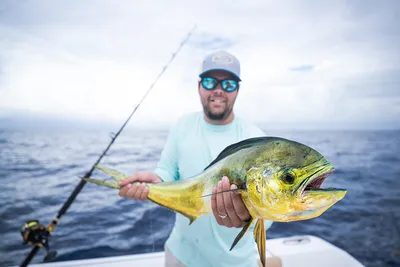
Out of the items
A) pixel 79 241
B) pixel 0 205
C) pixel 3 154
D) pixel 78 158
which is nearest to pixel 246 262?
pixel 79 241

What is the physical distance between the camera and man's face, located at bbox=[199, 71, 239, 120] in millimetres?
1987

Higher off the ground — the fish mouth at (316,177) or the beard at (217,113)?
the beard at (217,113)

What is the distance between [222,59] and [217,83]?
186mm

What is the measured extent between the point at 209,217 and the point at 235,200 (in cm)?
77

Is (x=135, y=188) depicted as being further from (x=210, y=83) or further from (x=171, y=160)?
(x=210, y=83)

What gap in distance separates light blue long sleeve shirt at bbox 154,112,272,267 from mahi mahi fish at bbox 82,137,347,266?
0.56 metres

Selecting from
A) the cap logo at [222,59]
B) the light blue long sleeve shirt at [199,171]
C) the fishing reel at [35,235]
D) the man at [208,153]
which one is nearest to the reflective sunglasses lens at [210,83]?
the man at [208,153]

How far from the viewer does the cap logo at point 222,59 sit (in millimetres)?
2002

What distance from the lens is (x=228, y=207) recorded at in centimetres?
130

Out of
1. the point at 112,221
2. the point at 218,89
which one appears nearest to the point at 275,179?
the point at 218,89

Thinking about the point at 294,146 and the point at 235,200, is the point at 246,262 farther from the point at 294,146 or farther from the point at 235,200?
the point at 294,146

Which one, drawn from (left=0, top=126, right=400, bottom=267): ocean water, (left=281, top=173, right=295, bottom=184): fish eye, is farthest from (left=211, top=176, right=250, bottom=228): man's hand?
(left=0, top=126, right=400, bottom=267): ocean water

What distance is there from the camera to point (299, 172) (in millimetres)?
1012

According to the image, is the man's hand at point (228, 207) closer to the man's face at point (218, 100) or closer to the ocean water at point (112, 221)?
the man's face at point (218, 100)
